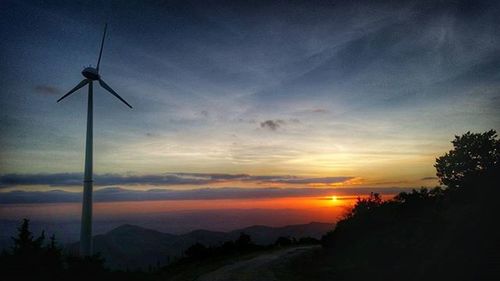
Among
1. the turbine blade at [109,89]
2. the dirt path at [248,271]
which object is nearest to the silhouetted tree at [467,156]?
the dirt path at [248,271]

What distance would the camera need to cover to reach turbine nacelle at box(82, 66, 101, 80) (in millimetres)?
47594

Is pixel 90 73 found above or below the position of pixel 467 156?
above

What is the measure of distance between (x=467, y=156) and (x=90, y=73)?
166 ft

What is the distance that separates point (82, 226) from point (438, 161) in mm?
46579

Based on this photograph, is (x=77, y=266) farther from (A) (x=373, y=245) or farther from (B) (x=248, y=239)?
(B) (x=248, y=239)

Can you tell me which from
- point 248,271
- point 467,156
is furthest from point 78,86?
point 467,156

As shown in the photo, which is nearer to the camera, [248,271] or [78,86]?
[248,271]

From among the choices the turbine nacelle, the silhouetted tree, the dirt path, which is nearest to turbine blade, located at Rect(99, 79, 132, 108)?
the turbine nacelle

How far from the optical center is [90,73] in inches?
1884

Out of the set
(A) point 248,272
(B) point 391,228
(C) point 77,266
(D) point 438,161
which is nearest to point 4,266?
(C) point 77,266

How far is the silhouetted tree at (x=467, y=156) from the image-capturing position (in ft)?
152

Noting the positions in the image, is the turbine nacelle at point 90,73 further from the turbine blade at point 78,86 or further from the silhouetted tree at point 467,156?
the silhouetted tree at point 467,156

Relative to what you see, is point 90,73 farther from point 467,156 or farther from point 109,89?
point 467,156

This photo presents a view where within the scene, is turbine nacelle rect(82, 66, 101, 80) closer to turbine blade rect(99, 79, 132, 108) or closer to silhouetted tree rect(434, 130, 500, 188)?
turbine blade rect(99, 79, 132, 108)
